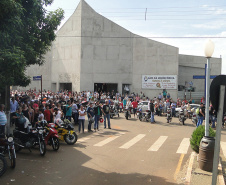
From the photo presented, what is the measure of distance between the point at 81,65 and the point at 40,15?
79.3ft

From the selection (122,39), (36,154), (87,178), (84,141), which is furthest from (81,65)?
(87,178)

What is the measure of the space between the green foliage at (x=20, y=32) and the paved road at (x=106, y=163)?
2.84 meters

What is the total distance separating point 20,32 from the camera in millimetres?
8242

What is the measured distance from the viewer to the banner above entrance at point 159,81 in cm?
3269

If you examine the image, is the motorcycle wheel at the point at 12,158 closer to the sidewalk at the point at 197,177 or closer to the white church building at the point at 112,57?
the sidewalk at the point at 197,177

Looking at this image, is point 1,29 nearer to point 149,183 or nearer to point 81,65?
point 149,183

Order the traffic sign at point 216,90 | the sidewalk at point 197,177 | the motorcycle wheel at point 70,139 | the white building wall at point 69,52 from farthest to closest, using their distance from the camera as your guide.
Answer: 1. the white building wall at point 69,52
2. the motorcycle wheel at point 70,139
3. the sidewalk at point 197,177
4. the traffic sign at point 216,90

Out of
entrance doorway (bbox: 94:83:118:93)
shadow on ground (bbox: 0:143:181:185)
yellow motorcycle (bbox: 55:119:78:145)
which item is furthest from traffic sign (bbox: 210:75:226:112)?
entrance doorway (bbox: 94:83:118:93)

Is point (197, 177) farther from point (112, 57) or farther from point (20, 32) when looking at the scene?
point (112, 57)

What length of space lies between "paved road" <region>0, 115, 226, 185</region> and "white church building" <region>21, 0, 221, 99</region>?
2129 cm

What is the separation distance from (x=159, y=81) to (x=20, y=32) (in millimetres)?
26704

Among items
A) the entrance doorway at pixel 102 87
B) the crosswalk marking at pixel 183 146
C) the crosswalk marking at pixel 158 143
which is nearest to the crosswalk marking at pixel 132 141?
the crosswalk marking at pixel 158 143

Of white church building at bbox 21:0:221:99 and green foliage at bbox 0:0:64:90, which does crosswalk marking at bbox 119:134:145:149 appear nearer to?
green foliage at bbox 0:0:64:90

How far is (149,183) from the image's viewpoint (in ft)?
21.0
